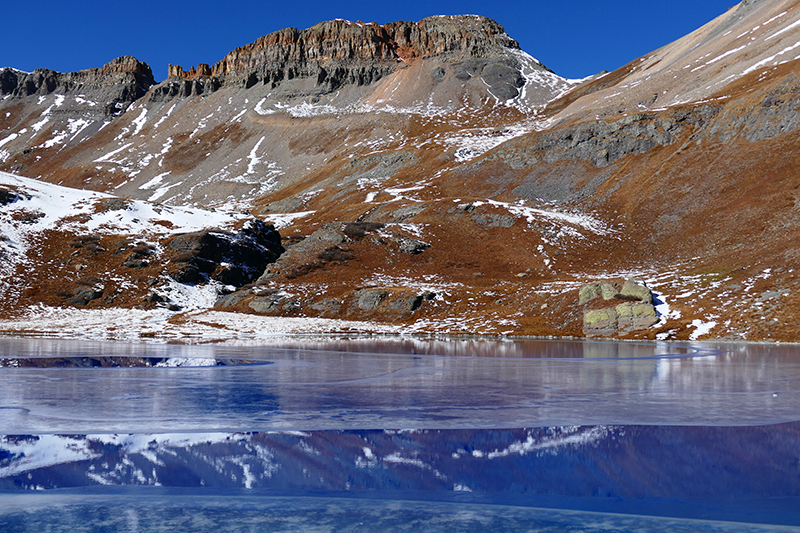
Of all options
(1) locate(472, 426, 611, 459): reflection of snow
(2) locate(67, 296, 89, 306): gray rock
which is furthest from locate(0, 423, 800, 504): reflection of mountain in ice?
(2) locate(67, 296, 89, 306): gray rock

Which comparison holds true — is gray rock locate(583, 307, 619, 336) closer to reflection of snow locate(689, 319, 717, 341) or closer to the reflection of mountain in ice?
reflection of snow locate(689, 319, 717, 341)

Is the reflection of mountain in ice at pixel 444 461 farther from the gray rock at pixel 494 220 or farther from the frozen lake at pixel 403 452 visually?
the gray rock at pixel 494 220

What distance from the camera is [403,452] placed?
9.12 metres

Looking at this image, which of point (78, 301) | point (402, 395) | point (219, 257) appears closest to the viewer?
point (402, 395)

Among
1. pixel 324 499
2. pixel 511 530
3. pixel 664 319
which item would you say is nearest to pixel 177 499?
pixel 324 499

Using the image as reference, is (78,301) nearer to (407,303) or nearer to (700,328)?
(407,303)

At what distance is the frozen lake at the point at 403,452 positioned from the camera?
6.59 meters

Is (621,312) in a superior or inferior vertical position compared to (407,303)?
inferior

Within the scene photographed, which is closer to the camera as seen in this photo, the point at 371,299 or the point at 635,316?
the point at 635,316

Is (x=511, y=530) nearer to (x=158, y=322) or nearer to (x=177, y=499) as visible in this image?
(x=177, y=499)

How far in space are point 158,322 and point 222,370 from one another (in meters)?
34.7

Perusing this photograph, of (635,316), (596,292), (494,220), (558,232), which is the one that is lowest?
(635,316)

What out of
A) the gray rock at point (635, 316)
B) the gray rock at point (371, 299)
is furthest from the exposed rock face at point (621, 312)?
the gray rock at point (371, 299)

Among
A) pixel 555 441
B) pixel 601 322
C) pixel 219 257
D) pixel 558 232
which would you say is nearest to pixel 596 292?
pixel 601 322
